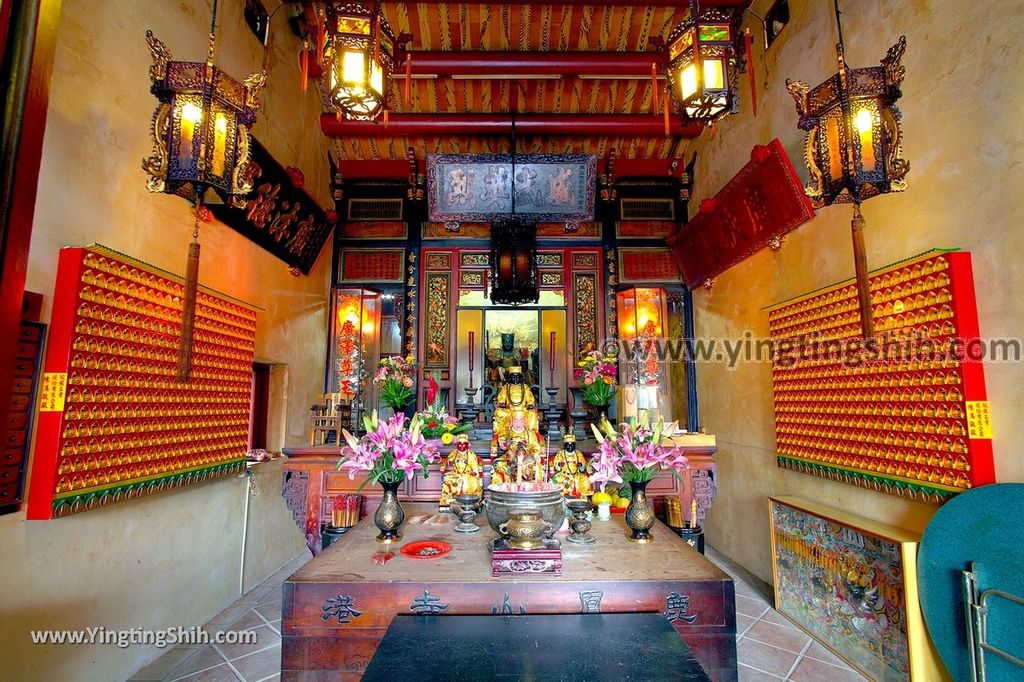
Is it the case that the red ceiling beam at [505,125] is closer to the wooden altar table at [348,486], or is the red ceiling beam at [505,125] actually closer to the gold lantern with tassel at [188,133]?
the gold lantern with tassel at [188,133]

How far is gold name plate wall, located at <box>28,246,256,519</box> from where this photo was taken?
2.24 m

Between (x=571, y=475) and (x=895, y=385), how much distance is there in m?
2.10

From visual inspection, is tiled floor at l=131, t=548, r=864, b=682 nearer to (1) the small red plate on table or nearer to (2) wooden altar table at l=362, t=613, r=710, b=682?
(1) the small red plate on table

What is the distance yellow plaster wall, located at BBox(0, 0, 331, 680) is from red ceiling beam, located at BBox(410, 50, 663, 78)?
1.94m

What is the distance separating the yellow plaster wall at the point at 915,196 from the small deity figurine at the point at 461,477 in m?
2.65

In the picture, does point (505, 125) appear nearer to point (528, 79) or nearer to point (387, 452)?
point (528, 79)

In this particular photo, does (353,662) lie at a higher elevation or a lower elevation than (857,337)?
lower

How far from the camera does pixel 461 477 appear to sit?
9.43 feet

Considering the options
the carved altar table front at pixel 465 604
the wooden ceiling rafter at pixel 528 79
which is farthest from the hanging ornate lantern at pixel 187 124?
the wooden ceiling rafter at pixel 528 79

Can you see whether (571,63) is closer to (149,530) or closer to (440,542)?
(440,542)

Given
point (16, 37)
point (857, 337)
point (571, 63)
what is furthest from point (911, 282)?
point (571, 63)

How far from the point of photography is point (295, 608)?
1737 mm

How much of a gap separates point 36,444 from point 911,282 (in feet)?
15.8

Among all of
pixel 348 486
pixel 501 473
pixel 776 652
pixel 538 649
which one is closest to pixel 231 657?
pixel 348 486
